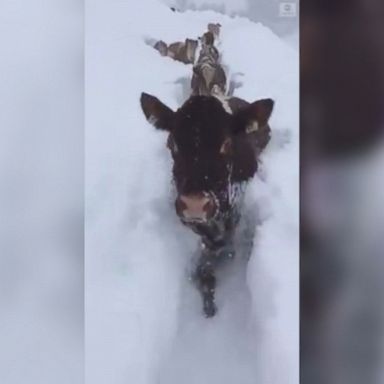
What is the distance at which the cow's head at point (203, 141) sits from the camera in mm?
943

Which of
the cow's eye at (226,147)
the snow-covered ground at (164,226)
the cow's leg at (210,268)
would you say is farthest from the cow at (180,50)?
the cow's leg at (210,268)

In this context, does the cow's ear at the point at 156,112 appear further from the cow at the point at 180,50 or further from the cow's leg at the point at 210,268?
the cow's leg at the point at 210,268

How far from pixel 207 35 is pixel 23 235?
342 millimetres

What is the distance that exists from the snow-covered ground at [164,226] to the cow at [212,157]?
1cm

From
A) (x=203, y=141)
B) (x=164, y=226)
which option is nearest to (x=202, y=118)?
(x=203, y=141)

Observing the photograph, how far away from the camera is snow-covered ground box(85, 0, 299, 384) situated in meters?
0.94

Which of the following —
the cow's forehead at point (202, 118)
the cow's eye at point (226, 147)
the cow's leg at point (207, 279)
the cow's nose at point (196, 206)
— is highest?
the cow's forehead at point (202, 118)

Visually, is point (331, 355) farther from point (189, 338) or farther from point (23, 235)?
point (23, 235)

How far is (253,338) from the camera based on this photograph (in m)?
0.95

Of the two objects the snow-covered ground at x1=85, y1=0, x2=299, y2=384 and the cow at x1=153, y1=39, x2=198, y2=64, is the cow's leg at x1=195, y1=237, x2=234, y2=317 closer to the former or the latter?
the snow-covered ground at x1=85, y1=0, x2=299, y2=384

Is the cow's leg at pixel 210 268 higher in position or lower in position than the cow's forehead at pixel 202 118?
lower

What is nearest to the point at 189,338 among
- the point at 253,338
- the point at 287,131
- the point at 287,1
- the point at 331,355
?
the point at 253,338

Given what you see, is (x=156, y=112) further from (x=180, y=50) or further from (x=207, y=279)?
(x=207, y=279)

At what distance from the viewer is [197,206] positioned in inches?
37.4
